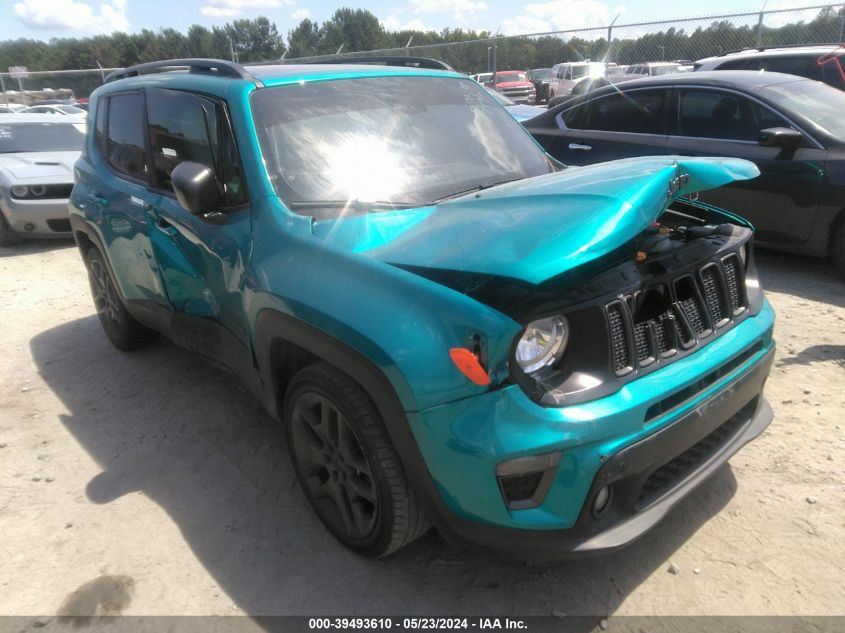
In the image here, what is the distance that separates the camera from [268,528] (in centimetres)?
280

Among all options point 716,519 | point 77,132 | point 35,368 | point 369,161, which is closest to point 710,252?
point 716,519

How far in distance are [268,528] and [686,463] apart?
5.64 ft

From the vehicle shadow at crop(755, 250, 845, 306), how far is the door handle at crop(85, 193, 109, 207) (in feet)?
15.8

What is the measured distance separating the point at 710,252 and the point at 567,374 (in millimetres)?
844

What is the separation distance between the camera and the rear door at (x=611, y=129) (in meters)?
6.06

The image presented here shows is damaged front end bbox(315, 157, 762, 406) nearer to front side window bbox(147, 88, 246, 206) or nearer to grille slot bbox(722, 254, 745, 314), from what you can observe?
grille slot bbox(722, 254, 745, 314)

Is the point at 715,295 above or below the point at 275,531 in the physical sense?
above

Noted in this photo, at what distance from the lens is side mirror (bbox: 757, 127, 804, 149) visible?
5086 millimetres

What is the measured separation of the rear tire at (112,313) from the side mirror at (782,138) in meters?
4.92

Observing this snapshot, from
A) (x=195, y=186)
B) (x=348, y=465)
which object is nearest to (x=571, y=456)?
(x=348, y=465)

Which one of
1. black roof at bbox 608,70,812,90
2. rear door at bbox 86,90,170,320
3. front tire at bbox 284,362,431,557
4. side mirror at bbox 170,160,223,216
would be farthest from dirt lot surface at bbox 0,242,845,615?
black roof at bbox 608,70,812,90

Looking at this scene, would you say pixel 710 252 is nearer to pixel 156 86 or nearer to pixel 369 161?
pixel 369 161

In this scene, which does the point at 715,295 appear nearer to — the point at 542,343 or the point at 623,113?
the point at 542,343

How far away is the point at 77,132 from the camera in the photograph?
937 centimetres
